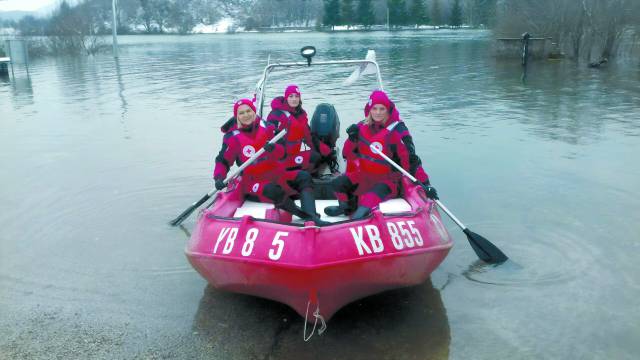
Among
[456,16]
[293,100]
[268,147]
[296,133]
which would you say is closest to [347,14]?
[456,16]

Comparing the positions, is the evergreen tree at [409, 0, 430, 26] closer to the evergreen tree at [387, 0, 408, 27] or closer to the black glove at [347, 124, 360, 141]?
the evergreen tree at [387, 0, 408, 27]

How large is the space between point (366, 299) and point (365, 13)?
86.3 metres

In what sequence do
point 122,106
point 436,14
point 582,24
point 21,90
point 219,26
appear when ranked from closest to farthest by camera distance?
point 122,106 < point 21,90 < point 582,24 < point 436,14 < point 219,26

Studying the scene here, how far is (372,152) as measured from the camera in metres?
4.99

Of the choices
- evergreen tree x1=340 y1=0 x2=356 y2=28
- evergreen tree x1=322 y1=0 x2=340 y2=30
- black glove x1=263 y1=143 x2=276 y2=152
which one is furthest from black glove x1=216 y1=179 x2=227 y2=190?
evergreen tree x1=322 y1=0 x2=340 y2=30

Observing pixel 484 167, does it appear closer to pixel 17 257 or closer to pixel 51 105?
pixel 17 257

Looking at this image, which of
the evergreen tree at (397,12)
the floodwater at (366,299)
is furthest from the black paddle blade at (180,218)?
the evergreen tree at (397,12)

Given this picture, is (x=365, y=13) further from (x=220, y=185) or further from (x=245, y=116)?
(x=220, y=185)

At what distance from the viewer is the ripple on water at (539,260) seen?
4688 mm

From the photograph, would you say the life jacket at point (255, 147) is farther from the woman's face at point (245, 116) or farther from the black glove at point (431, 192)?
the black glove at point (431, 192)

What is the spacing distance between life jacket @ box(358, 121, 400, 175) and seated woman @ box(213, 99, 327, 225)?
0.52m

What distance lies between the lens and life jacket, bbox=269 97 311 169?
6301 mm

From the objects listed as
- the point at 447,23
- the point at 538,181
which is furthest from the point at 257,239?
the point at 447,23

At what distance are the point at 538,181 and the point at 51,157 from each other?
23.8 feet
